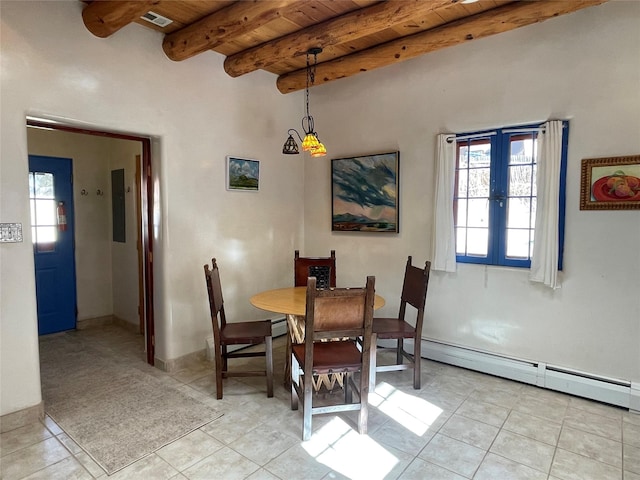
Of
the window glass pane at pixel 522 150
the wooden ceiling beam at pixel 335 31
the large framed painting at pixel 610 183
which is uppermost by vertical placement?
the wooden ceiling beam at pixel 335 31

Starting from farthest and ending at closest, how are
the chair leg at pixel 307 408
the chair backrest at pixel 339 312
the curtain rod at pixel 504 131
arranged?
the curtain rod at pixel 504 131
the chair leg at pixel 307 408
the chair backrest at pixel 339 312

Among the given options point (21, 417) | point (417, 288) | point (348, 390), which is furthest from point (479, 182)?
point (21, 417)

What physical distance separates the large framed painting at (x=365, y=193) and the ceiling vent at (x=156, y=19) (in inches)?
82.9

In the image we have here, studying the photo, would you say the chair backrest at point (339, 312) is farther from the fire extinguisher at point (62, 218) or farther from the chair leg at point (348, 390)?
the fire extinguisher at point (62, 218)

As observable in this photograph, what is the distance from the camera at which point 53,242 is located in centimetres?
437

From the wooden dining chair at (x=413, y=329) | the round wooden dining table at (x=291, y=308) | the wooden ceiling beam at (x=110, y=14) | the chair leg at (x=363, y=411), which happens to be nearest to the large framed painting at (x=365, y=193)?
the wooden dining chair at (x=413, y=329)

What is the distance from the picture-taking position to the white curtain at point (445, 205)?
136 inches

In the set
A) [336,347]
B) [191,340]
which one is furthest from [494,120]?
[191,340]

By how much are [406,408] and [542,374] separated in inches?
48.7

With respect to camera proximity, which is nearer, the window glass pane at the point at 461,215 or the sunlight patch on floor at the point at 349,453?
the sunlight patch on floor at the point at 349,453

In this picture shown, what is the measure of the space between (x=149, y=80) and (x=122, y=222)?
7.09ft

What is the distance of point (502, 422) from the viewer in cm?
258

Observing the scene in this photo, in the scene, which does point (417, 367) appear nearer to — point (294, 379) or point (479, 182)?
point (294, 379)

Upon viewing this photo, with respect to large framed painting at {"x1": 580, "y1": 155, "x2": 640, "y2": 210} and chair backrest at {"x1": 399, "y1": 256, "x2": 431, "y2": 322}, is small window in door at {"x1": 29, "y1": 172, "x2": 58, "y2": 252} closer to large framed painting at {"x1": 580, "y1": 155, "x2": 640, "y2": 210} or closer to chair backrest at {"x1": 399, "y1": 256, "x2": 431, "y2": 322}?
chair backrest at {"x1": 399, "y1": 256, "x2": 431, "y2": 322}
